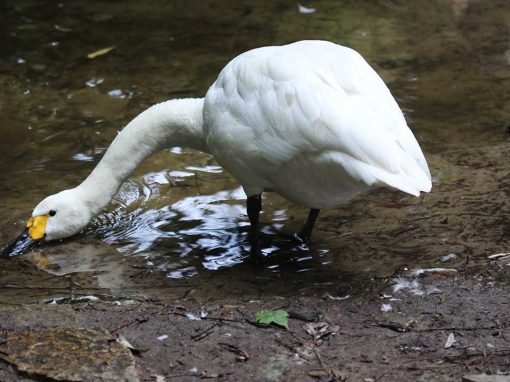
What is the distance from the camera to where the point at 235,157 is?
5312 millimetres

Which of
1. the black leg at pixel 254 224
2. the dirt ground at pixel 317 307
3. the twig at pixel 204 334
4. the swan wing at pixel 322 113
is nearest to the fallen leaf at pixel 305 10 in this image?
the dirt ground at pixel 317 307

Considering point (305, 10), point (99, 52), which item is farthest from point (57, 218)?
point (305, 10)

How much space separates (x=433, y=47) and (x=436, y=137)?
7.04 feet

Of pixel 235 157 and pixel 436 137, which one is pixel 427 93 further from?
pixel 235 157

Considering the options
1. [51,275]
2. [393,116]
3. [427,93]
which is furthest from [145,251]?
[427,93]

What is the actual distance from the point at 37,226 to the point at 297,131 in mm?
2144

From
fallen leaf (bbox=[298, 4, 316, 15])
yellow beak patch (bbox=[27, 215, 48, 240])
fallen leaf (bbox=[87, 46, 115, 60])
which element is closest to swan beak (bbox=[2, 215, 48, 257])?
yellow beak patch (bbox=[27, 215, 48, 240])

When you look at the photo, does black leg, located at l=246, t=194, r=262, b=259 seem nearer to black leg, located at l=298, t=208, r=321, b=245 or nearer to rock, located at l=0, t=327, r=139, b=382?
black leg, located at l=298, t=208, r=321, b=245

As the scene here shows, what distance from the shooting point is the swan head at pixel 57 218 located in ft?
19.9

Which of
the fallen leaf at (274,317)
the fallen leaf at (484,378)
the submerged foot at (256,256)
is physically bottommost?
the submerged foot at (256,256)

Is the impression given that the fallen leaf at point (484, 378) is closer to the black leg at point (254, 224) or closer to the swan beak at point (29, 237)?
the black leg at point (254, 224)

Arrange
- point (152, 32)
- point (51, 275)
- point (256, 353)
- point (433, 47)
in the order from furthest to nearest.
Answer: point (152, 32)
point (433, 47)
point (51, 275)
point (256, 353)

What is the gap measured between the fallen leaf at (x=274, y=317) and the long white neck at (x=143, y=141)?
5.06ft

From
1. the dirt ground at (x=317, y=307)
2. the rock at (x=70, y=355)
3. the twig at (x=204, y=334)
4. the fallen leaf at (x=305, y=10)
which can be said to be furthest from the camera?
the fallen leaf at (x=305, y=10)
